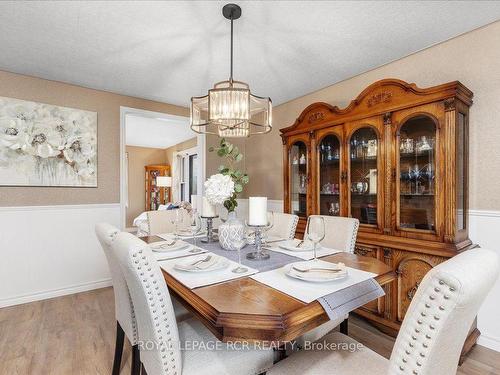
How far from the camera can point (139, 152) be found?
25.3 ft

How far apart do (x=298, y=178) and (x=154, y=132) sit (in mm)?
4005

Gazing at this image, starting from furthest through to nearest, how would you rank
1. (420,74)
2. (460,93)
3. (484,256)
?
(420,74) → (460,93) → (484,256)

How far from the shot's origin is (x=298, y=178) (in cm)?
305

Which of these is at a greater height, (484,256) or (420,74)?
(420,74)

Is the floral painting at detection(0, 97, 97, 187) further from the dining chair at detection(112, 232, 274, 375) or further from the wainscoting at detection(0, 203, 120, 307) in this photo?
the dining chair at detection(112, 232, 274, 375)

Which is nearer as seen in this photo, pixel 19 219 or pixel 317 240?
pixel 317 240

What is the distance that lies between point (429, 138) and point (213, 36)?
1794mm

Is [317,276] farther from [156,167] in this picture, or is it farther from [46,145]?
[156,167]

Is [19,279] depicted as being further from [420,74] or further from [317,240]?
[420,74]

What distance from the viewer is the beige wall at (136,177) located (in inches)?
296

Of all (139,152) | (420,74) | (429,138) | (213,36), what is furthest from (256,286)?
(139,152)

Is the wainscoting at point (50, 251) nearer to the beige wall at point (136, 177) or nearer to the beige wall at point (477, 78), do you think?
the beige wall at point (477, 78)

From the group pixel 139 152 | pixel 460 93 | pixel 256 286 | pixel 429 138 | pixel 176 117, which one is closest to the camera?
pixel 256 286

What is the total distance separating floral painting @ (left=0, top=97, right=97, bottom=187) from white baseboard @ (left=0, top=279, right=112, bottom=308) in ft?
3.73
